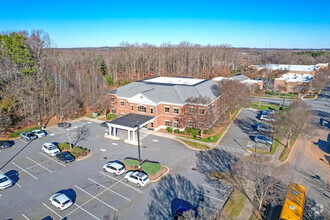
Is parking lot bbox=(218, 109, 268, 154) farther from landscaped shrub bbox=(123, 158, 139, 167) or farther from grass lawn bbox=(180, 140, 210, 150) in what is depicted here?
landscaped shrub bbox=(123, 158, 139, 167)

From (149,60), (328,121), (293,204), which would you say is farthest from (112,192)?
(149,60)

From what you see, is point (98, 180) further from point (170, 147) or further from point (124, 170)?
point (170, 147)

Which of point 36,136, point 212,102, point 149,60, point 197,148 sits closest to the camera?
point 197,148

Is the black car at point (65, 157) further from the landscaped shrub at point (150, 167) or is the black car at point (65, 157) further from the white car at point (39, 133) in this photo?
the landscaped shrub at point (150, 167)

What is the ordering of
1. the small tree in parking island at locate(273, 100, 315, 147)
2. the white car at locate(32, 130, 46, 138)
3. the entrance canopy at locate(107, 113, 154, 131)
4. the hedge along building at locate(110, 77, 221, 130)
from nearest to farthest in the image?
the small tree in parking island at locate(273, 100, 315, 147), the entrance canopy at locate(107, 113, 154, 131), the white car at locate(32, 130, 46, 138), the hedge along building at locate(110, 77, 221, 130)

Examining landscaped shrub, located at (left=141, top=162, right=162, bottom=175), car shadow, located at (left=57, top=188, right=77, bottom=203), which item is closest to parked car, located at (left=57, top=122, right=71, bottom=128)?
car shadow, located at (left=57, top=188, right=77, bottom=203)

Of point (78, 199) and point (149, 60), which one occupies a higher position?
point (149, 60)
